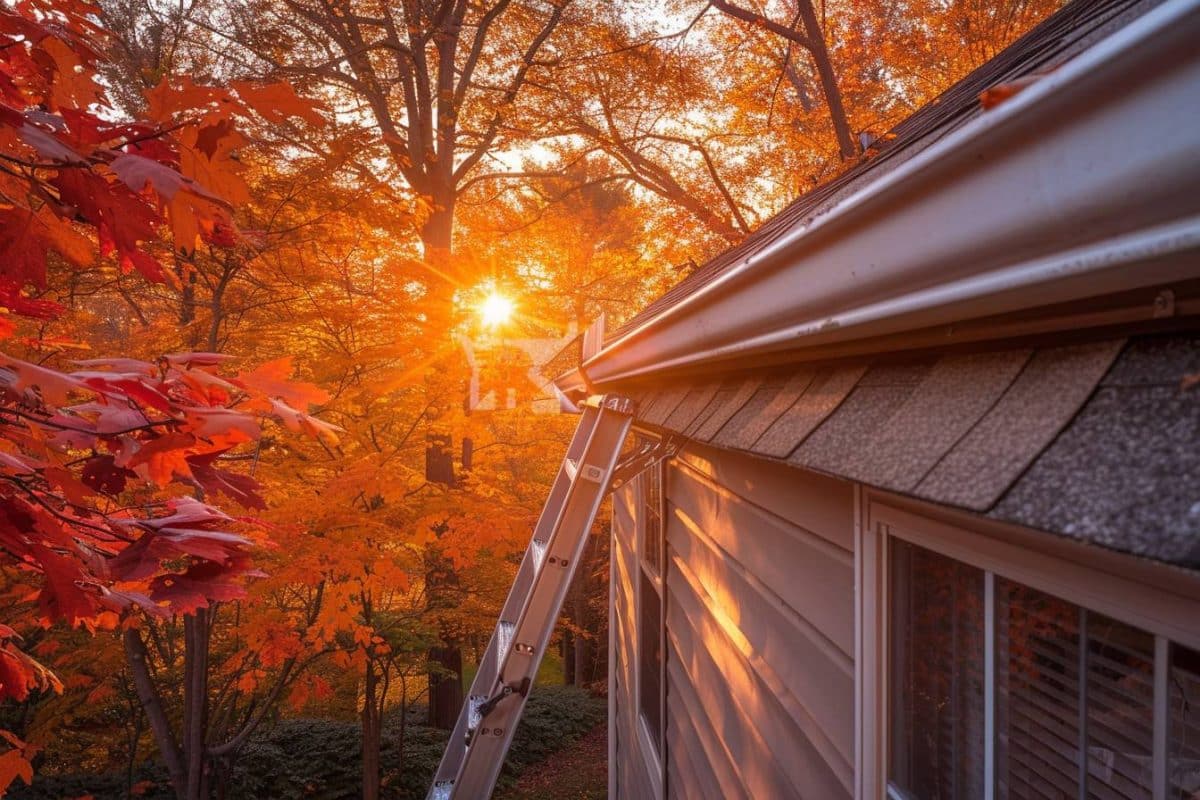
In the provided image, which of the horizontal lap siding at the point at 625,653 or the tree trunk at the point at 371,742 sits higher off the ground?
the horizontal lap siding at the point at 625,653

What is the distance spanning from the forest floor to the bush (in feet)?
0.86

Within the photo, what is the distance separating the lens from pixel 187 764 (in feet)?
20.6

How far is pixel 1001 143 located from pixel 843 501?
1.11 meters

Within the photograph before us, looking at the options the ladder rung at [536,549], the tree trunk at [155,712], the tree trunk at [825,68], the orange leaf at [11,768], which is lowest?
the tree trunk at [155,712]

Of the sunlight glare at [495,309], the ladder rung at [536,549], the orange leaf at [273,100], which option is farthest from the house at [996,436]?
the sunlight glare at [495,309]

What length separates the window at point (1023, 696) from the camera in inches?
32.9

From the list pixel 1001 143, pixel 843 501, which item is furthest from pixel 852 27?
pixel 1001 143

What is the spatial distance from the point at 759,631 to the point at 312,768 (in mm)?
9360

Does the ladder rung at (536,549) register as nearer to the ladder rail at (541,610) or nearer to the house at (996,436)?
the ladder rail at (541,610)

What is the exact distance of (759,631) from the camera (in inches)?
88.7

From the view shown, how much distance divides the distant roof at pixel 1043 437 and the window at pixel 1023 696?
11.4 inches

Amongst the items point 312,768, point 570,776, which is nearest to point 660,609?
point 312,768

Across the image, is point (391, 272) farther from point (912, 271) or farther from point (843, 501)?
point (912, 271)

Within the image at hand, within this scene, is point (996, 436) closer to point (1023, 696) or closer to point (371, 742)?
point (1023, 696)
